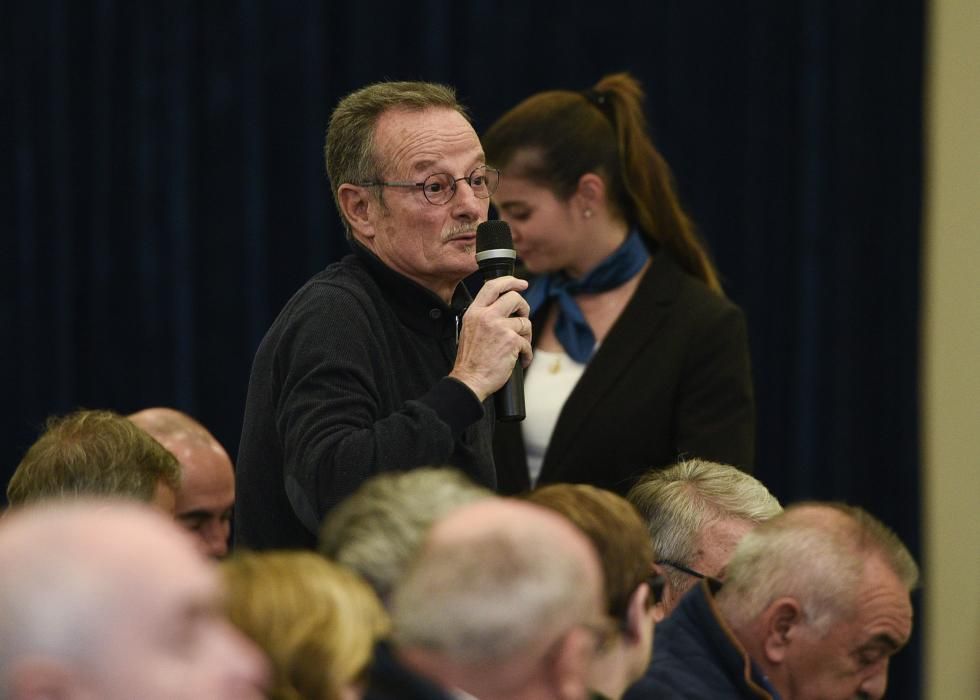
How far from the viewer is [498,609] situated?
5.49ft

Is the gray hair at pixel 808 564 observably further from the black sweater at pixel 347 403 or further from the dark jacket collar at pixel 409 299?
the dark jacket collar at pixel 409 299

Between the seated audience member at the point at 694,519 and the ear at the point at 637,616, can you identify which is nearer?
the ear at the point at 637,616

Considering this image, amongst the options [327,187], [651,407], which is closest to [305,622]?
[651,407]

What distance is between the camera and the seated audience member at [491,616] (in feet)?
5.49

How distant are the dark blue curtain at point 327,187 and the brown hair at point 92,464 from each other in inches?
88.8

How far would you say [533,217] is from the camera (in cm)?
374

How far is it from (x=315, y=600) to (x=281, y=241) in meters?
3.45

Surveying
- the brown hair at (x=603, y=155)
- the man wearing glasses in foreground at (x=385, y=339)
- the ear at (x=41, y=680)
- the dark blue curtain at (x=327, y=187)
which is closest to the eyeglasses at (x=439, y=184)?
the man wearing glasses in foreground at (x=385, y=339)

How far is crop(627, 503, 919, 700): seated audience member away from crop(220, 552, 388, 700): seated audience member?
0.75 metres

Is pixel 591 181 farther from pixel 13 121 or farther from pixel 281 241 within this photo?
pixel 13 121

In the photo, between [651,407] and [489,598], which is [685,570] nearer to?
[651,407]

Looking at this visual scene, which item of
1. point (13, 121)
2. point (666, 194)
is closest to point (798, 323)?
point (666, 194)

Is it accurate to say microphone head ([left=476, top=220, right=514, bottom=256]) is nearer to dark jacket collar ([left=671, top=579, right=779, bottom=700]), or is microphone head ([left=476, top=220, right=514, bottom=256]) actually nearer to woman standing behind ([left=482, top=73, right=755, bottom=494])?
dark jacket collar ([left=671, top=579, right=779, bottom=700])

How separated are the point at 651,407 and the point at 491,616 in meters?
1.88
